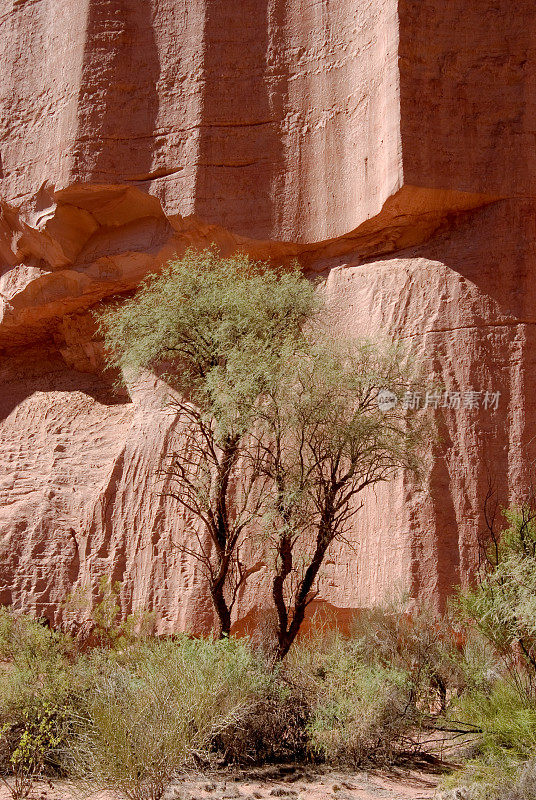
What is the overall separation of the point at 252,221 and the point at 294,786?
9.52 meters

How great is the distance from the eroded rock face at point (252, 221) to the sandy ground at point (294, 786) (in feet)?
11.7

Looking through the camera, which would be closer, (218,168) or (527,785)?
(527,785)

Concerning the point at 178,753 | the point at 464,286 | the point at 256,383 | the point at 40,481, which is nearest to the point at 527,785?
the point at 178,753

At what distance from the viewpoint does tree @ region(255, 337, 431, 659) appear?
32.3 ft

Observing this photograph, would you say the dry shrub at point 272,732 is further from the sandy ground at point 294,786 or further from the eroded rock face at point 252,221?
the eroded rock face at point 252,221

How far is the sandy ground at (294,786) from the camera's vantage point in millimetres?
7555

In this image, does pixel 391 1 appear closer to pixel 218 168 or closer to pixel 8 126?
pixel 218 168

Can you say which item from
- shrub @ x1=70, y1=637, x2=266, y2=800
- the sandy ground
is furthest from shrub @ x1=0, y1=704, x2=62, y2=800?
shrub @ x1=70, y1=637, x2=266, y2=800

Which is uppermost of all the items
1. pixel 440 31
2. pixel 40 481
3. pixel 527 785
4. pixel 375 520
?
pixel 440 31

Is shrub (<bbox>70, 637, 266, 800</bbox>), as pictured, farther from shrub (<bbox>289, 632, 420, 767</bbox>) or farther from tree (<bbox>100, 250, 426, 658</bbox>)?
tree (<bbox>100, 250, 426, 658</bbox>)

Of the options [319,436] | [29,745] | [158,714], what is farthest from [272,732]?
[319,436]

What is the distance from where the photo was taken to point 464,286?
1267cm

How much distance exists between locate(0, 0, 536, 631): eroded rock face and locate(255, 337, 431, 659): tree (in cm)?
198

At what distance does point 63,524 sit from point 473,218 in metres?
8.47
